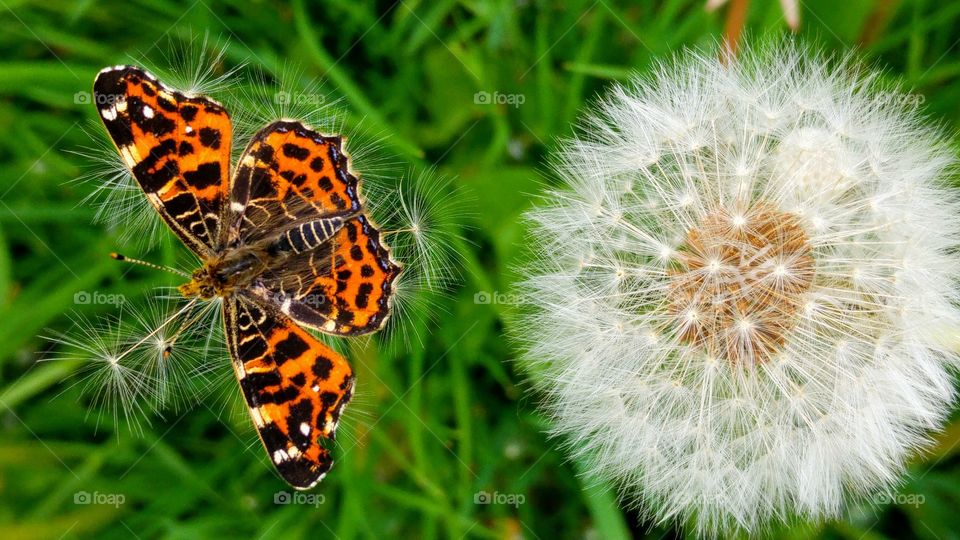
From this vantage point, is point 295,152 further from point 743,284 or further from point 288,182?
point 743,284

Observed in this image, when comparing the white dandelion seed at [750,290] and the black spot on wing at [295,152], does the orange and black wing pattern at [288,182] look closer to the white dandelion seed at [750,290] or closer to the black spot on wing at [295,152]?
the black spot on wing at [295,152]

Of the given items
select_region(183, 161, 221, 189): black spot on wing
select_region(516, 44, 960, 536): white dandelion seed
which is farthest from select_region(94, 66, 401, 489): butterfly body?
select_region(516, 44, 960, 536): white dandelion seed

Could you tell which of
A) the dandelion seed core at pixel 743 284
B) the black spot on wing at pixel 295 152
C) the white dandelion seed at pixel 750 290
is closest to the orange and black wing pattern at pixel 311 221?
the black spot on wing at pixel 295 152

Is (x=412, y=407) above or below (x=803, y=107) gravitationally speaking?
below

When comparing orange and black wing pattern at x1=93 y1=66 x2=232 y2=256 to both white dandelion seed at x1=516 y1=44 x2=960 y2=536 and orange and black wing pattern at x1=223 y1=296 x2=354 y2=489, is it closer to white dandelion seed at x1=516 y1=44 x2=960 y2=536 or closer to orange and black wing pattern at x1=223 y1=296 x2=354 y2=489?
orange and black wing pattern at x1=223 y1=296 x2=354 y2=489

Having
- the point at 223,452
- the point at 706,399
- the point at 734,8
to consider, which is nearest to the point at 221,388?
the point at 223,452

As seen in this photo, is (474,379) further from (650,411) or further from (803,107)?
(803,107)

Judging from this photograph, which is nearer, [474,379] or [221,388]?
[221,388]
